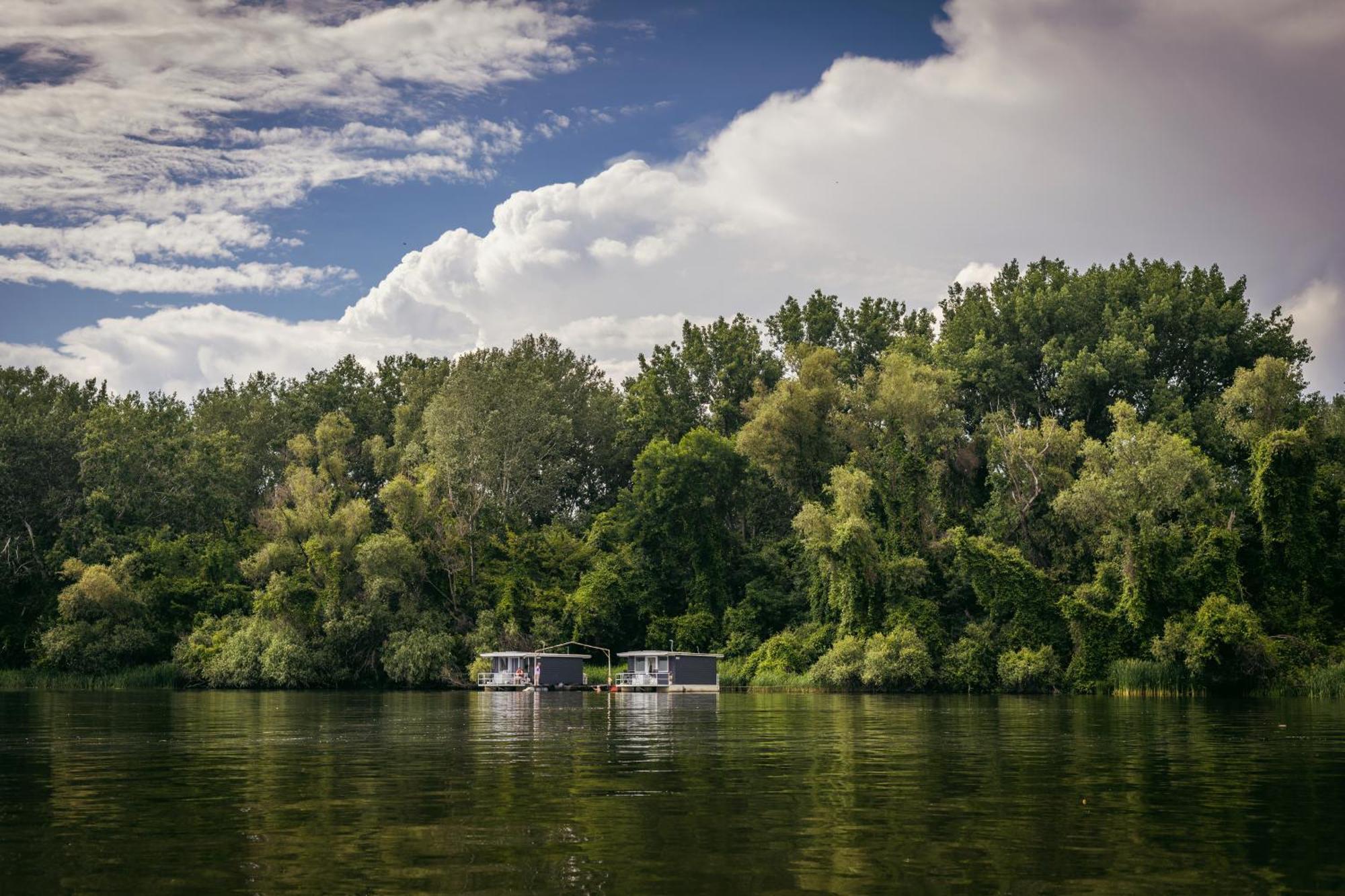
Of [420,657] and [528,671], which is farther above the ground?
[420,657]

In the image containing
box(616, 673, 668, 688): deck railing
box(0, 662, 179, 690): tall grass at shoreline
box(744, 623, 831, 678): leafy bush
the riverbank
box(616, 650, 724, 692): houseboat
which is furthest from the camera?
box(0, 662, 179, 690): tall grass at shoreline

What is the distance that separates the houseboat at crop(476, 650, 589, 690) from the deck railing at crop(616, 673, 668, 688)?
4016 mm

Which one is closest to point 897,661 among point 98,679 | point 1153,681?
point 1153,681

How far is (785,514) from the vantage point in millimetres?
102625

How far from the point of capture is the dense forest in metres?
69.4

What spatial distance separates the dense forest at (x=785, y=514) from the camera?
69.4 meters

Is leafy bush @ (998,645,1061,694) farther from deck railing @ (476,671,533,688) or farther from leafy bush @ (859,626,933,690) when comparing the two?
deck railing @ (476,671,533,688)

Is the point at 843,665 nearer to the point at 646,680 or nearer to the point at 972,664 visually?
the point at 972,664

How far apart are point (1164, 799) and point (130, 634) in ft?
267

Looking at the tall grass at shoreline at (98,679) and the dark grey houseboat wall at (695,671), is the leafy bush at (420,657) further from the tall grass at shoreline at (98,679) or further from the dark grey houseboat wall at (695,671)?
the dark grey houseboat wall at (695,671)

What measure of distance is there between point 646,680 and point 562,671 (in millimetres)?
6647

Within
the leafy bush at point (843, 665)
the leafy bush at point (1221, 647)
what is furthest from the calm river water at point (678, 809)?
the leafy bush at point (843, 665)

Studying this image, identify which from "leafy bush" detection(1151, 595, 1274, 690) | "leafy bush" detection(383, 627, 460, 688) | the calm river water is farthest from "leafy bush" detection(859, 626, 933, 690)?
the calm river water

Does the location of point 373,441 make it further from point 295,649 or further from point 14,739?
point 14,739
